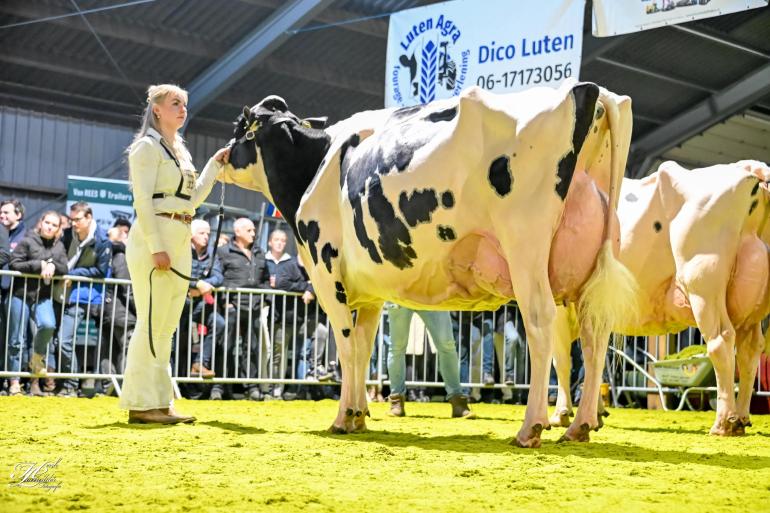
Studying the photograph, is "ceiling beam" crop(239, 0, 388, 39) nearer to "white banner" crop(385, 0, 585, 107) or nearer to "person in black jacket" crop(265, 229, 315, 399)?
"white banner" crop(385, 0, 585, 107)

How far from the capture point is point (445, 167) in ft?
19.5

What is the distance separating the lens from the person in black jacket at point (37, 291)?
10805 millimetres

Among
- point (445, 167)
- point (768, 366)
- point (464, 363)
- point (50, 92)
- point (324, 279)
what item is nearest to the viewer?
point (445, 167)

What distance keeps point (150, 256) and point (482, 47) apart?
5.31 metres

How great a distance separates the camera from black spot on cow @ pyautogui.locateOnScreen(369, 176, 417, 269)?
6270 millimetres

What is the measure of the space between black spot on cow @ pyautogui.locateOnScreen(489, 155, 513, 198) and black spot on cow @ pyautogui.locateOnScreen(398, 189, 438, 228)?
0.43 m

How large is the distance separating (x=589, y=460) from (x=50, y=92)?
59.4ft

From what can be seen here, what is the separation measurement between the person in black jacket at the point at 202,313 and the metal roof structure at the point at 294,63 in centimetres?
558

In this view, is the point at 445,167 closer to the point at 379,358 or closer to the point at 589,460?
the point at 589,460

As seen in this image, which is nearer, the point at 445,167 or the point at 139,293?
the point at 445,167

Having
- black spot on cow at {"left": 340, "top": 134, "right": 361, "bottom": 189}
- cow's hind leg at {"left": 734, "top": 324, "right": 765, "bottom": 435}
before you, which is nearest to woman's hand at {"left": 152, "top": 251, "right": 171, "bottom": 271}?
black spot on cow at {"left": 340, "top": 134, "right": 361, "bottom": 189}

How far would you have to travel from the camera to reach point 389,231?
20.8 ft

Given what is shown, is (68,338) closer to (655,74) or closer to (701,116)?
(655,74)

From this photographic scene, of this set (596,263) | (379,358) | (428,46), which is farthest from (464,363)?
(596,263)
